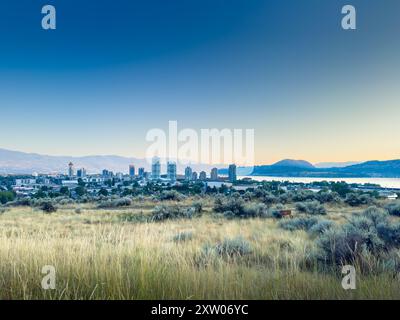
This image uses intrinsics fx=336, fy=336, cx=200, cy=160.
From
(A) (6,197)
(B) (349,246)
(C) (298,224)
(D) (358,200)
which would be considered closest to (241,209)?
(C) (298,224)

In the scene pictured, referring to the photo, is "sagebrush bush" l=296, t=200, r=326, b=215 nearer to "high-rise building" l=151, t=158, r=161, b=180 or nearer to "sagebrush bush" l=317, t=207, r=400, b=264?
"high-rise building" l=151, t=158, r=161, b=180

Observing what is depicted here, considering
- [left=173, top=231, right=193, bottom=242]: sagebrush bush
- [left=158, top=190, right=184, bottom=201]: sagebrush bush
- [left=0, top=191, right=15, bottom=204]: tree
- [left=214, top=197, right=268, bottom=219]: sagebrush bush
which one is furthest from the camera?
[left=0, top=191, right=15, bottom=204]: tree

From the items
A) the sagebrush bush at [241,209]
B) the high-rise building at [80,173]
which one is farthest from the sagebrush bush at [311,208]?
the high-rise building at [80,173]

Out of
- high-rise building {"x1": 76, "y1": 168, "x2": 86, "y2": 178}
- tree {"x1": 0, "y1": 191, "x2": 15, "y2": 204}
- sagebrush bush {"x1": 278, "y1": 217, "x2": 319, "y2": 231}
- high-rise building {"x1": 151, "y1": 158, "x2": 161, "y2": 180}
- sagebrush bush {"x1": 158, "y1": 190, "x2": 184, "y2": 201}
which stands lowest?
tree {"x1": 0, "y1": 191, "x2": 15, "y2": 204}

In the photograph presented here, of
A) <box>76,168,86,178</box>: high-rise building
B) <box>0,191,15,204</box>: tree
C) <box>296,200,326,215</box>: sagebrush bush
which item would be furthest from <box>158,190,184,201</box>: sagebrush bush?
<box>76,168,86,178</box>: high-rise building

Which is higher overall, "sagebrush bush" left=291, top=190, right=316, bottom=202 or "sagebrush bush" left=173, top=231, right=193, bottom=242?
"sagebrush bush" left=173, top=231, right=193, bottom=242

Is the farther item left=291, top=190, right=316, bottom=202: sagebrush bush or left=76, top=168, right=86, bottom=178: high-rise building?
left=76, top=168, right=86, bottom=178: high-rise building

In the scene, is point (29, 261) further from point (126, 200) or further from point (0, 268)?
point (126, 200)

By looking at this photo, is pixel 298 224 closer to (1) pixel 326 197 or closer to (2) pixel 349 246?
(2) pixel 349 246

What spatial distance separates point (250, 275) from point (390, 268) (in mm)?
1875

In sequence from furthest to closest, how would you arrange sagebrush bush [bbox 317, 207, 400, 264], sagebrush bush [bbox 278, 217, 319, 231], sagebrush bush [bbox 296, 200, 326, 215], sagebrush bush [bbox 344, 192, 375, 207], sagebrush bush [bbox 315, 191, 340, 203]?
1. sagebrush bush [bbox 315, 191, 340, 203]
2. sagebrush bush [bbox 344, 192, 375, 207]
3. sagebrush bush [bbox 296, 200, 326, 215]
4. sagebrush bush [bbox 278, 217, 319, 231]
5. sagebrush bush [bbox 317, 207, 400, 264]

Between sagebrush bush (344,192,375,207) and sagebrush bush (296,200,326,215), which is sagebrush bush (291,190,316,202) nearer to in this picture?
sagebrush bush (344,192,375,207)

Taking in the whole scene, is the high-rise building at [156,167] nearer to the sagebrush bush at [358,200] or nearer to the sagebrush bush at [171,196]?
the sagebrush bush at [171,196]

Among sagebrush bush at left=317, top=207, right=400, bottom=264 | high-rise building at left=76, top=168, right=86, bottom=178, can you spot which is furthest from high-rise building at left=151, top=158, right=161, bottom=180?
high-rise building at left=76, top=168, right=86, bottom=178
